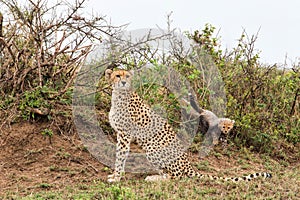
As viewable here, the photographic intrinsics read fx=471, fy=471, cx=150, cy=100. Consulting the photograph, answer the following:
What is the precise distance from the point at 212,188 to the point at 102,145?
1.98 metres

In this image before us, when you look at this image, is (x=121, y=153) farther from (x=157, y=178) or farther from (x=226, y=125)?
(x=226, y=125)

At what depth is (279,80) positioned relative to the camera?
8.36 m

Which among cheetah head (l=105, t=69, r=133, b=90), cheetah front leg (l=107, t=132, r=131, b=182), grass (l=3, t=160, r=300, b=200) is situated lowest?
grass (l=3, t=160, r=300, b=200)

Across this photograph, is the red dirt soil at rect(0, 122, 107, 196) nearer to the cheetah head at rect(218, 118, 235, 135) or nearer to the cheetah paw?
the cheetah paw

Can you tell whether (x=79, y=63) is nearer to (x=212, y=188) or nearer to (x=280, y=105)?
(x=212, y=188)

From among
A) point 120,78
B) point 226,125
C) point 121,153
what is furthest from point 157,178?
point 226,125

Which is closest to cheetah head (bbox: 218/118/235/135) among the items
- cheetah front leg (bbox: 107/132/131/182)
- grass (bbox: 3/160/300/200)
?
grass (bbox: 3/160/300/200)

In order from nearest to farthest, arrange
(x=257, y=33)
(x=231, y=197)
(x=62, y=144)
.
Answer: (x=231, y=197) < (x=62, y=144) < (x=257, y=33)

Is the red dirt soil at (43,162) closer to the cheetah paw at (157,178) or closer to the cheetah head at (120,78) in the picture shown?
the cheetah paw at (157,178)

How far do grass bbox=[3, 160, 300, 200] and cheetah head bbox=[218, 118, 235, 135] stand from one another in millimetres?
1612

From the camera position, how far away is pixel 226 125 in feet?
24.0

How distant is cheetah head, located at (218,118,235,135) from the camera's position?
7316 millimetres

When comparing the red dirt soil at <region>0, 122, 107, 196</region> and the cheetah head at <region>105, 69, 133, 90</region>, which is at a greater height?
the cheetah head at <region>105, 69, 133, 90</region>

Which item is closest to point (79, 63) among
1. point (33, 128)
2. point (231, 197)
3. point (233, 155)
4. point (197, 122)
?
point (33, 128)
